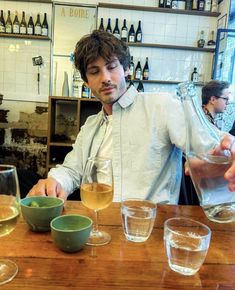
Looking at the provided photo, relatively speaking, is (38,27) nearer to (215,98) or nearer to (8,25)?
(8,25)

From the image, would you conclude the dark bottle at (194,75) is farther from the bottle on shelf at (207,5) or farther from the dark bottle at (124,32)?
the dark bottle at (124,32)

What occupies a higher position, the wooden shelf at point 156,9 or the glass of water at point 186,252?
the wooden shelf at point 156,9

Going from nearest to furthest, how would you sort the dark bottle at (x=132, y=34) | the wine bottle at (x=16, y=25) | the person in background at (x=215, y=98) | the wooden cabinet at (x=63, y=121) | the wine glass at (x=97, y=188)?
1. the wine glass at (x=97, y=188)
2. the person in background at (x=215, y=98)
3. the wooden cabinet at (x=63, y=121)
4. the wine bottle at (x=16, y=25)
5. the dark bottle at (x=132, y=34)

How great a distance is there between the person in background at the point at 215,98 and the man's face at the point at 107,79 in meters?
1.89

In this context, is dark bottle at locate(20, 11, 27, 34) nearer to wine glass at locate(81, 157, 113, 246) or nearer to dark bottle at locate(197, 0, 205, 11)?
dark bottle at locate(197, 0, 205, 11)

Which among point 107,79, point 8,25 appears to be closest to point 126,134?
point 107,79

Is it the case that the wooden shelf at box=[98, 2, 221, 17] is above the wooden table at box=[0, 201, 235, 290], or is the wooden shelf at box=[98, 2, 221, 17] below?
above

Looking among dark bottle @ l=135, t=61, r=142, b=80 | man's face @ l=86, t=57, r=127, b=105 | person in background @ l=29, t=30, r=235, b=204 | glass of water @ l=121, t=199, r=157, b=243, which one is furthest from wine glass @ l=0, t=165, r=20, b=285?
dark bottle @ l=135, t=61, r=142, b=80

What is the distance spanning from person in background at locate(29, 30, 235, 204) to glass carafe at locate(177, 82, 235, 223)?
Result: 36cm

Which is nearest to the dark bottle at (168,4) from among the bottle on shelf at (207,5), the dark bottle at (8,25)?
the bottle on shelf at (207,5)

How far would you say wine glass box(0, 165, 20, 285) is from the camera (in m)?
0.54

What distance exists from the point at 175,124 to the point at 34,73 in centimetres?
286

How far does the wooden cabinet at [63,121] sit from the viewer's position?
10.6ft

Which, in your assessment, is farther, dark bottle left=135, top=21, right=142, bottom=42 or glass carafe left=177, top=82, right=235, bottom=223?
dark bottle left=135, top=21, right=142, bottom=42
